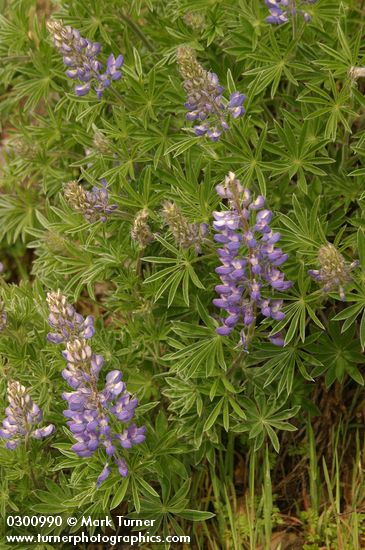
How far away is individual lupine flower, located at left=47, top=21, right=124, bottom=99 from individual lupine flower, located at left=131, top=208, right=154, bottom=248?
59 cm

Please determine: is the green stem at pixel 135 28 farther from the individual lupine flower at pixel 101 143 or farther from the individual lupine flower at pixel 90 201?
the individual lupine flower at pixel 90 201

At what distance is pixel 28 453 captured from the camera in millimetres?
3439

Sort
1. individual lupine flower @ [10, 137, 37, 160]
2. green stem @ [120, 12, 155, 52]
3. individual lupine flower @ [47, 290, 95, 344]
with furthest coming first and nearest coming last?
individual lupine flower @ [10, 137, 37, 160] < green stem @ [120, 12, 155, 52] < individual lupine flower @ [47, 290, 95, 344]

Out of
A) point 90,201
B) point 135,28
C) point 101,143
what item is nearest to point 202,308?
point 90,201

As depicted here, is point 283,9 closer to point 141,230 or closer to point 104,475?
point 141,230

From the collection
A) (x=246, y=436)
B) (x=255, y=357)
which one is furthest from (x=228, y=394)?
(x=246, y=436)

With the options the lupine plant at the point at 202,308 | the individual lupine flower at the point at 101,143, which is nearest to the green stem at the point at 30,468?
the lupine plant at the point at 202,308

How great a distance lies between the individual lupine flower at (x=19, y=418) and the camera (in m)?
3.11

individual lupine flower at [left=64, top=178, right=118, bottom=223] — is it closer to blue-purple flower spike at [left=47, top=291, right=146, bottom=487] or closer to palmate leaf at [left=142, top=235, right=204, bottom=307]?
palmate leaf at [left=142, top=235, right=204, bottom=307]

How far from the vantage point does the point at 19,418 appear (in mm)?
3176

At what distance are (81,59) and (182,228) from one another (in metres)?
0.95

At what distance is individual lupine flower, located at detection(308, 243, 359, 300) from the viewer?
2.82 meters

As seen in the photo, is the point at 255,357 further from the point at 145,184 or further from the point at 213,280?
the point at 145,184

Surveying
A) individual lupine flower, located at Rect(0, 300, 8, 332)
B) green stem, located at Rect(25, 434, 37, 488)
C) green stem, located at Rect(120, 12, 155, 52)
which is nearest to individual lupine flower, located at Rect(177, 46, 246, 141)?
green stem, located at Rect(120, 12, 155, 52)
